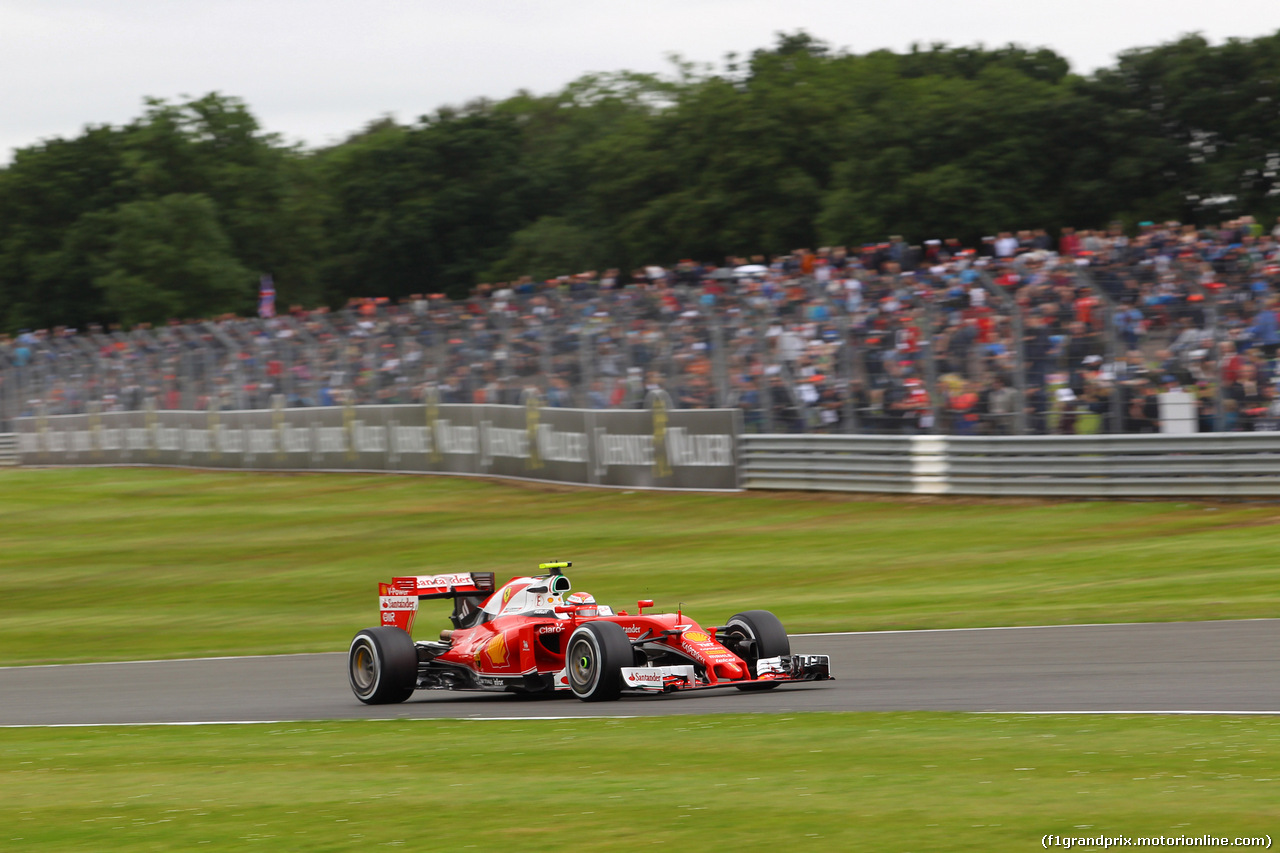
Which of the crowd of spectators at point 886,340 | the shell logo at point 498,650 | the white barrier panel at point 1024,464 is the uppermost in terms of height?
the crowd of spectators at point 886,340

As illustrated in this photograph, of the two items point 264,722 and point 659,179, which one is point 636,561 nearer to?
point 264,722

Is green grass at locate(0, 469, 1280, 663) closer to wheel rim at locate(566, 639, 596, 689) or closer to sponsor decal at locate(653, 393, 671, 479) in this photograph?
sponsor decal at locate(653, 393, 671, 479)

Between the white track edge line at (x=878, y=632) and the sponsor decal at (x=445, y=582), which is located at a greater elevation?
the sponsor decal at (x=445, y=582)

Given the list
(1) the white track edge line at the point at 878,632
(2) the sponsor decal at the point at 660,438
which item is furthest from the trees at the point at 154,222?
(1) the white track edge line at the point at 878,632

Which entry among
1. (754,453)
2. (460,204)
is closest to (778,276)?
(754,453)

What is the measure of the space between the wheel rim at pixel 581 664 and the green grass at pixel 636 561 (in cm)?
440

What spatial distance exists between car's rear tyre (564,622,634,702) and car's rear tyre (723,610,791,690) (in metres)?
0.71

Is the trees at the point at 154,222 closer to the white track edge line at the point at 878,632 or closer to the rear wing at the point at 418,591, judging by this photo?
the white track edge line at the point at 878,632

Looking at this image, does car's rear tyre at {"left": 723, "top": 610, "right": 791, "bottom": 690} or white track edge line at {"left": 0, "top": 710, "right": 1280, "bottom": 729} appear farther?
car's rear tyre at {"left": 723, "top": 610, "right": 791, "bottom": 690}

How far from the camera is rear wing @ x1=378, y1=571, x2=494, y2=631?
436 inches

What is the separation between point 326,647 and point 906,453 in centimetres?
926

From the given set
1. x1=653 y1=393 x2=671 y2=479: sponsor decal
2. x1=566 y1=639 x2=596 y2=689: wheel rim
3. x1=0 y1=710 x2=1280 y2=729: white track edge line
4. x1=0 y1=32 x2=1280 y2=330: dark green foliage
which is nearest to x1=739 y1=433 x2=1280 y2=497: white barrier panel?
x1=653 y1=393 x2=671 y2=479: sponsor decal

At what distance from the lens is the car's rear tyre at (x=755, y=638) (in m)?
9.96

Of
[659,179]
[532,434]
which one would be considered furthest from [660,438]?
[659,179]
